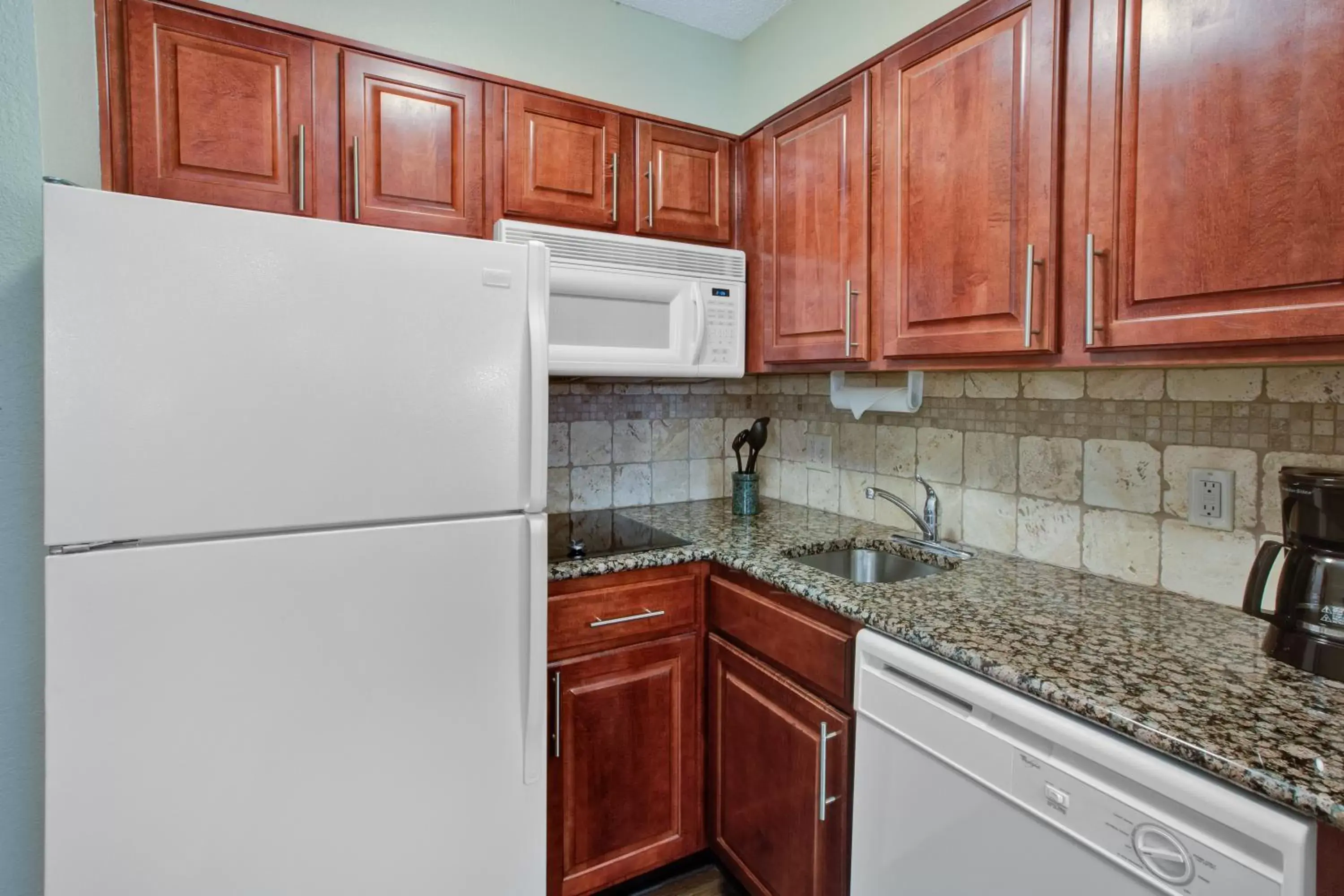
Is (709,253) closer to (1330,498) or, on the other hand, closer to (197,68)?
(197,68)

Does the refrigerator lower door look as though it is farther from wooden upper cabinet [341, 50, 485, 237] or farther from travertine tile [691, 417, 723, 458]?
travertine tile [691, 417, 723, 458]

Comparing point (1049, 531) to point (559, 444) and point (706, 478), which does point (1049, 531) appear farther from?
point (559, 444)

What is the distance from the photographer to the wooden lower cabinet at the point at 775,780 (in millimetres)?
1302

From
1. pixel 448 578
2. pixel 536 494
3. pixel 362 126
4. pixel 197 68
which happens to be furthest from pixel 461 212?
pixel 448 578

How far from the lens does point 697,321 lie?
1.92 m

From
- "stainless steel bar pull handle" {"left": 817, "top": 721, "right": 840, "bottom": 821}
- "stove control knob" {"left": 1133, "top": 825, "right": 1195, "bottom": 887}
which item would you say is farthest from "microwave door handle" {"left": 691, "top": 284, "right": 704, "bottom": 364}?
"stove control knob" {"left": 1133, "top": 825, "right": 1195, "bottom": 887}

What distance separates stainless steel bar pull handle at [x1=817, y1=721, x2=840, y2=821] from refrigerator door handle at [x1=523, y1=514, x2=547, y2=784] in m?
0.57

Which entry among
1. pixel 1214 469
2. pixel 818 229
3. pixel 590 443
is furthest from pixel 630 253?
pixel 1214 469

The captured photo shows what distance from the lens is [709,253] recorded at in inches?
77.2

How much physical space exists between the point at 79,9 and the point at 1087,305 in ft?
6.46

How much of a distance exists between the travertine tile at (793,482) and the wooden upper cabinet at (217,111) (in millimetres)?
1636

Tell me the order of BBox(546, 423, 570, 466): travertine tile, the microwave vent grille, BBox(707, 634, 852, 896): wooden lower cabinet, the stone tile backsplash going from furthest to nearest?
BBox(546, 423, 570, 466): travertine tile
the microwave vent grille
BBox(707, 634, 852, 896): wooden lower cabinet
the stone tile backsplash

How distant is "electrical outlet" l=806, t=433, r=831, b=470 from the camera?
2.17 meters

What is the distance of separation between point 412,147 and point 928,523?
1.64 metres
